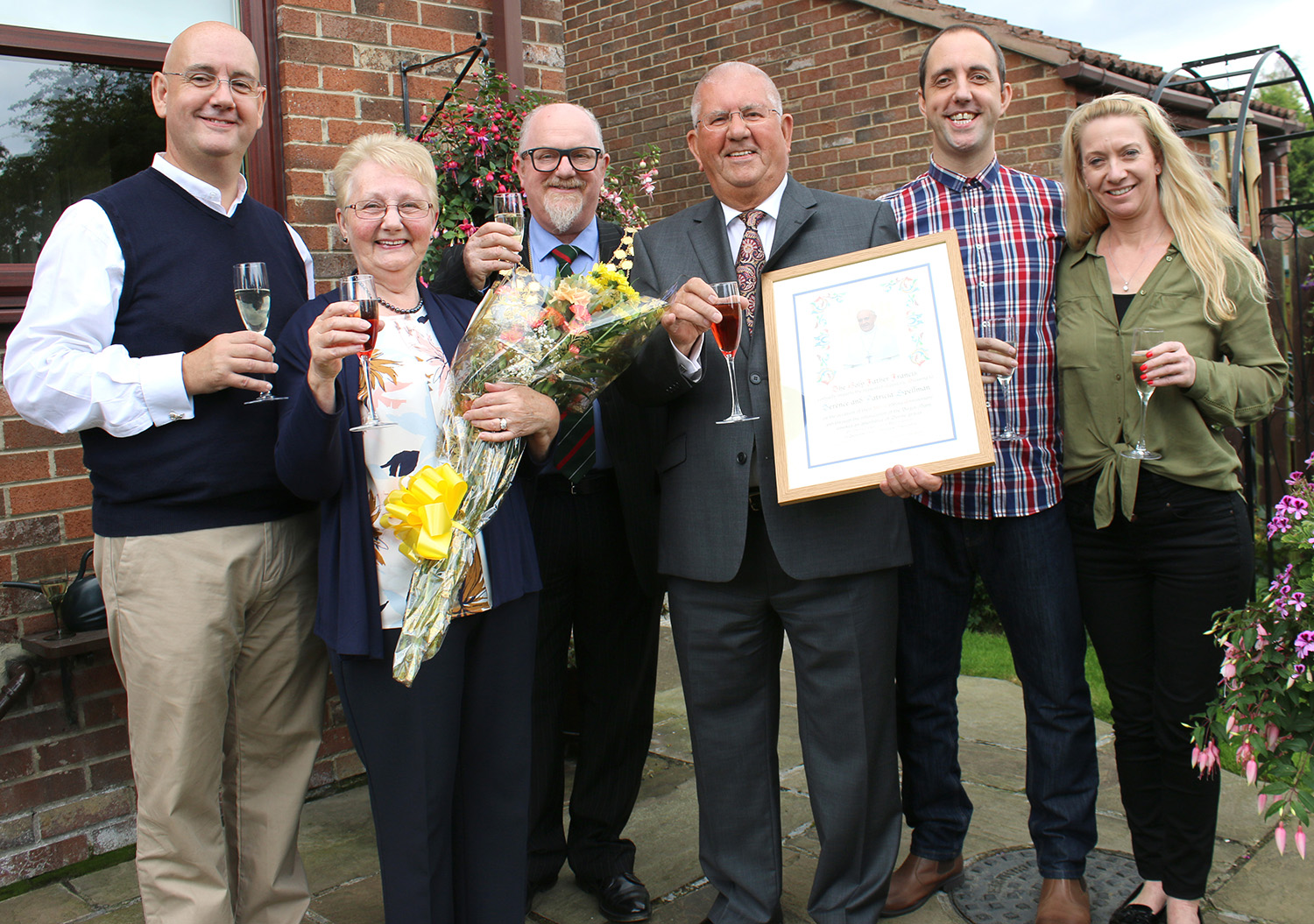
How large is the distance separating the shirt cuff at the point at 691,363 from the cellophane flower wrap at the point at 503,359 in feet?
0.52

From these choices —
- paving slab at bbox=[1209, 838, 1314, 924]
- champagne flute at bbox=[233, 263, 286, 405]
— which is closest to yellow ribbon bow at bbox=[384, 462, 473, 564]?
champagne flute at bbox=[233, 263, 286, 405]

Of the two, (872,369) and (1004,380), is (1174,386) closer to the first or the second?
(1004,380)

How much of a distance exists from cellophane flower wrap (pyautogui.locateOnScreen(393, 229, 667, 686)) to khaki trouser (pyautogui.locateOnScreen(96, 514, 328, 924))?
0.58m

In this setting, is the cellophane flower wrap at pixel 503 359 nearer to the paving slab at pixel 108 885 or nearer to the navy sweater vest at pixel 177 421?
the navy sweater vest at pixel 177 421

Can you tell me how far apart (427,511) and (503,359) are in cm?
41

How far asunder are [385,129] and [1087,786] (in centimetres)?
345

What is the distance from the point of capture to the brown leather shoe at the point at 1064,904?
2.90 meters

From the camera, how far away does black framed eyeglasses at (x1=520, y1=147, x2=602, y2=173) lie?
3146 millimetres

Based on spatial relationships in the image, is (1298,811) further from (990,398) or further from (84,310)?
(84,310)

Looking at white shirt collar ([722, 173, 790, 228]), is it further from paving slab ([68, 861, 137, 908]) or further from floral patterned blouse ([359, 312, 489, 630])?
paving slab ([68, 861, 137, 908])

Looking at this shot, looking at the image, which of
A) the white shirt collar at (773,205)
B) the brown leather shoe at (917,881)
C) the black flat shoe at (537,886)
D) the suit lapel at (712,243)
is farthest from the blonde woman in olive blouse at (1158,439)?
the black flat shoe at (537,886)

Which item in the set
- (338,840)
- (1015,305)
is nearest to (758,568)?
(1015,305)

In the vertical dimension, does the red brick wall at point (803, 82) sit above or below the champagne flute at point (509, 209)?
above

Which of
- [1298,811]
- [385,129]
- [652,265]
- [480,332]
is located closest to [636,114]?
[385,129]
